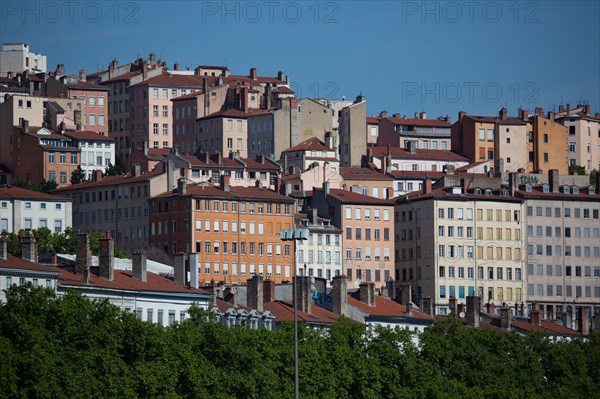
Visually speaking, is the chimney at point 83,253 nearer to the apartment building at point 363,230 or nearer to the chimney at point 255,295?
the chimney at point 255,295

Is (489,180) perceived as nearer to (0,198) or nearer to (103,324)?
(0,198)

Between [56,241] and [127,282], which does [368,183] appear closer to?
[56,241]

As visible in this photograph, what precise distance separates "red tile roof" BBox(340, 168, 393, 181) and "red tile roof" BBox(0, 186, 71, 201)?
103 ft

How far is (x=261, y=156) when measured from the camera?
620ft

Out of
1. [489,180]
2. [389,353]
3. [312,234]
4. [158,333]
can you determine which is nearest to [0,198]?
[312,234]

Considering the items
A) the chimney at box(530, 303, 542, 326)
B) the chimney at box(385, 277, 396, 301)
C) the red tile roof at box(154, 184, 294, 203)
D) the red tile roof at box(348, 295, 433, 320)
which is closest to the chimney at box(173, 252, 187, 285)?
the red tile roof at box(348, 295, 433, 320)

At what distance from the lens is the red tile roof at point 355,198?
175m

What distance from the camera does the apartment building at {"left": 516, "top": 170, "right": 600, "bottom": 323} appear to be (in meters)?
182

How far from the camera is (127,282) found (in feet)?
342

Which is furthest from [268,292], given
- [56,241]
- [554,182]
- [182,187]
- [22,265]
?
[554,182]

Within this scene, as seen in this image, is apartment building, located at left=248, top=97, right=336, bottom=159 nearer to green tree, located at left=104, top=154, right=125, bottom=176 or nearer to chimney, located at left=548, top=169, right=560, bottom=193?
green tree, located at left=104, top=154, right=125, bottom=176

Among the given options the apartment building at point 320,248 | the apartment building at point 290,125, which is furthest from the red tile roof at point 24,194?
the apartment building at point 290,125

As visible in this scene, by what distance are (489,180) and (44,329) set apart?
106825mm

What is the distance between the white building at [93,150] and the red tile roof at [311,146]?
16.4 metres
